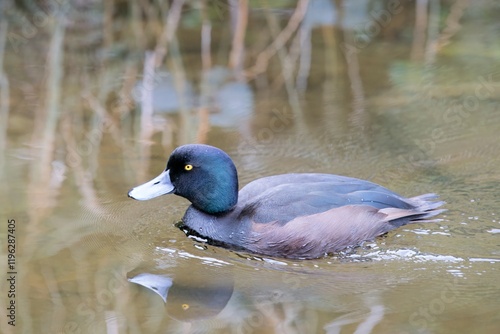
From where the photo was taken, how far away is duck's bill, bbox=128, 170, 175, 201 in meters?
6.94

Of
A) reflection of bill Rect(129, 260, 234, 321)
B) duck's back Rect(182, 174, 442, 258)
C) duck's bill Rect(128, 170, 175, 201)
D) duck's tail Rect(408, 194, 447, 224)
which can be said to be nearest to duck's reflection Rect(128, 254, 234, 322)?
reflection of bill Rect(129, 260, 234, 321)

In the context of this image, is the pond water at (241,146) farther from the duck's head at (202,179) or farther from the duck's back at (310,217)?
the duck's head at (202,179)

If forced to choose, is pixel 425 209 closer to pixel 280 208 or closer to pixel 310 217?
pixel 310 217

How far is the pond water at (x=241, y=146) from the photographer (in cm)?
583

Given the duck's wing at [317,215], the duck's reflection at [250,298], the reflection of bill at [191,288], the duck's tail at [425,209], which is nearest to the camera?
the duck's reflection at [250,298]

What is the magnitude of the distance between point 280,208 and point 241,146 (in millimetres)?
2007

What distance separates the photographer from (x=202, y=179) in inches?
276

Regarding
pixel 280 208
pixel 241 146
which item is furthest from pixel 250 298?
pixel 241 146

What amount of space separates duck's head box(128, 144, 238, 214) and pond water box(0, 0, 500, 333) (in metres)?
0.33

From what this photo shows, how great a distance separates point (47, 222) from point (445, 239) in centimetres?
302

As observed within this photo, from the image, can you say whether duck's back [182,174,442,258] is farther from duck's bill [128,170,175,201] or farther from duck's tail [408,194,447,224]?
duck's bill [128,170,175,201]

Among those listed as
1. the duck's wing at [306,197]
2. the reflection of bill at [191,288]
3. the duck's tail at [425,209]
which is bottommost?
the reflection of bill at [191,288]

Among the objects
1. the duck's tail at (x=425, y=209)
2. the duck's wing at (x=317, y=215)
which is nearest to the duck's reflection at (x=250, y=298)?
the duck's wing at (x=317, y=215)

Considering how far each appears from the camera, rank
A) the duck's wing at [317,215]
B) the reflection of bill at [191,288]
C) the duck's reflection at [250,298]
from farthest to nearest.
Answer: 1. the duck's wing at [317,215]
2. the reflection of bill at [191,288]
3. the duck's reflection at [250,298]
